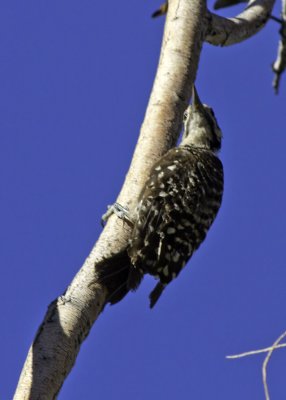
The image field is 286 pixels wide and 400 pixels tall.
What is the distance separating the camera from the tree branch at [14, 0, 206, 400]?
5.00 m

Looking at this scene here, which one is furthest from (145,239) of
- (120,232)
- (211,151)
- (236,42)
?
(236,42)

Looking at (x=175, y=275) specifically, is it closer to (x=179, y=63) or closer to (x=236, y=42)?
(x=179, y=63)

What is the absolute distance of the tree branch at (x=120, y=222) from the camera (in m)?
5.00

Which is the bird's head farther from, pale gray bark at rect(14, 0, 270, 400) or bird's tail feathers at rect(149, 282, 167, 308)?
bird's tail feathers at rect(149, 282, 167, 308)

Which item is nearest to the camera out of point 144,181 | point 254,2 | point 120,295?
point 120,295

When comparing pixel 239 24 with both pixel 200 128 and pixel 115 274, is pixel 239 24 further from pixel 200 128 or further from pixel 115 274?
pixel 115 274

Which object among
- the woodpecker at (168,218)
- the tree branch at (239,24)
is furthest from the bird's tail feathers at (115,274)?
the tree branch at (239,24)

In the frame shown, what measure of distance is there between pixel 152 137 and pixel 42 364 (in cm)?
205

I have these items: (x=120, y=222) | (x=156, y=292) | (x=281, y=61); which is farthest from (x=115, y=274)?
(x=281, y=61)

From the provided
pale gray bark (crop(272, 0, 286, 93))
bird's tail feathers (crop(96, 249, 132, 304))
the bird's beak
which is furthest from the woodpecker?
pale gray bark (crop(272, 0, 286, 93))

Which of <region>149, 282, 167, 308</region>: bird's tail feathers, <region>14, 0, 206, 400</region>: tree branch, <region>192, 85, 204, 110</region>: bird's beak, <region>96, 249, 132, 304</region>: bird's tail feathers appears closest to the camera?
<region>14, 0, 206, 400</region>: tree branch

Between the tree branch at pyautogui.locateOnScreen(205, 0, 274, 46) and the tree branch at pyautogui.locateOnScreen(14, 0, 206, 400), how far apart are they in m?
0.24

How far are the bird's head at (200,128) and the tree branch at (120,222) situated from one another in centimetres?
66

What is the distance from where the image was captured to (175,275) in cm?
619
